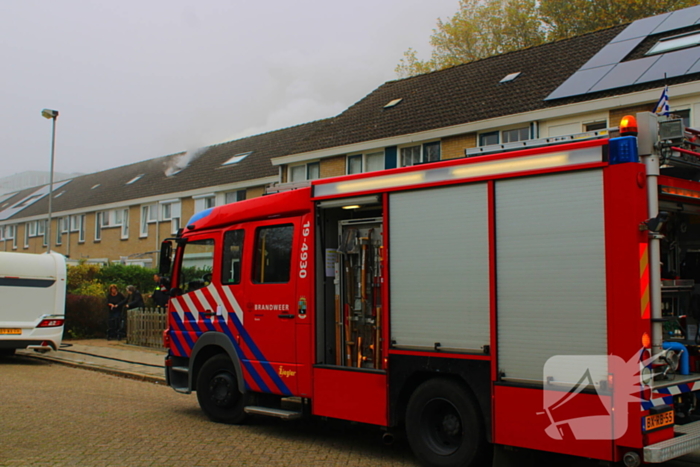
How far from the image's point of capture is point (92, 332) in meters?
21.2

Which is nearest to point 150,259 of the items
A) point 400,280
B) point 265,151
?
point 265,151

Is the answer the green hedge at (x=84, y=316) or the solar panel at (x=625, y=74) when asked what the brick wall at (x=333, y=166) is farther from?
the solar panel at (x=625, y=74)

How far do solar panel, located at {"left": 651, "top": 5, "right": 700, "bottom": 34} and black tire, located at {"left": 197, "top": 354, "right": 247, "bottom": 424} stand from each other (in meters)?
16.1

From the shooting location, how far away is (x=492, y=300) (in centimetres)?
595

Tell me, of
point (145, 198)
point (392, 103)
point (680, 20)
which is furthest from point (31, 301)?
point (145, 198)

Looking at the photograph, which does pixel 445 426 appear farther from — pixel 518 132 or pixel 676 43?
pixel 676 43

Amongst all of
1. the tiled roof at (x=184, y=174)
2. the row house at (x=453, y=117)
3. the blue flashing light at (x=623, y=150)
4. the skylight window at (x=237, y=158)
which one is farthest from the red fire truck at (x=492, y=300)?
the skylight window at (x=237, y=158)

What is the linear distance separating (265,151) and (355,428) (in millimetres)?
25837

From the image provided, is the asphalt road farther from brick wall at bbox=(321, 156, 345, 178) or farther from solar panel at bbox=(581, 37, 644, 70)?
solar panel at bbox=(581, 37, 644, 70)

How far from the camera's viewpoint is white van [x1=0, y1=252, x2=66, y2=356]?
15164 millimetres

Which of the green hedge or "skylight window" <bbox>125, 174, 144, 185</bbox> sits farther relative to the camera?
"skylight window" <bbox>125, 174, 144, 185</bbox>

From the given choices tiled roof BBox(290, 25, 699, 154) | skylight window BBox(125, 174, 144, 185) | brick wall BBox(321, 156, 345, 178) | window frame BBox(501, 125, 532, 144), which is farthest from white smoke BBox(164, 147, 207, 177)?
window frame BBox(501, 125, 532, 144)

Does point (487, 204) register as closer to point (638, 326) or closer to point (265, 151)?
point (638, 326)

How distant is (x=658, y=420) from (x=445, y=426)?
1.80 m
